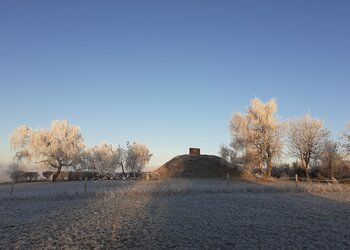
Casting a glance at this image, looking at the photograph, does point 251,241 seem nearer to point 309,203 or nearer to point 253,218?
point 253,218

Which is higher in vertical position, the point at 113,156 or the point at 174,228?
the point at 113,156

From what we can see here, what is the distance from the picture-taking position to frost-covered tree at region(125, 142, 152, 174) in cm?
5972

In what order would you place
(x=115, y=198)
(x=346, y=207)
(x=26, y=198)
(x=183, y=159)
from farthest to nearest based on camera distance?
1. (x=183, y=159)
2. (x=26, y=198)
3. (x=115, y=198)
4. (x=346, y=207)

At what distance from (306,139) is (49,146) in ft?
129

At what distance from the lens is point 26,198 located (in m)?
22.1

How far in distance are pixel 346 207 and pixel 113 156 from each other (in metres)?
46.2

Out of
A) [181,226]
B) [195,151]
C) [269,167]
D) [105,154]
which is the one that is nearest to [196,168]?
[195,151]

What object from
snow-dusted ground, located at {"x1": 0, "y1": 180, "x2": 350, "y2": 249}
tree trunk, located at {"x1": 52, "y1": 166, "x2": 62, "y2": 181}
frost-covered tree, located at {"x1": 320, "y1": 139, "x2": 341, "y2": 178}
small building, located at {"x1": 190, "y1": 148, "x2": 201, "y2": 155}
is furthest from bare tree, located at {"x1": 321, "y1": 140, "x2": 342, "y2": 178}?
tree trunk, located at {"x1": 52, "y1": 166, "x2": 62, "y2": 181}

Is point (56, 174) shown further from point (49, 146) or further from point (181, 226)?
point (181, 226)

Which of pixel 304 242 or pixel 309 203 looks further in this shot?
pixel 309 203

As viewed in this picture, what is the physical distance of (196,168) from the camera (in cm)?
5075

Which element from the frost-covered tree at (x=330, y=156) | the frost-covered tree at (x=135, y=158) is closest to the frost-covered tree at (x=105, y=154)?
the frost-covered tree at (x=135, y=158)

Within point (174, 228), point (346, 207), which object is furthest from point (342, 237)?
point (346, 207)

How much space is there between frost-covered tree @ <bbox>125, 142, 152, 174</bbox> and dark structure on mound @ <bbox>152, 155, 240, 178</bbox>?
715cm
